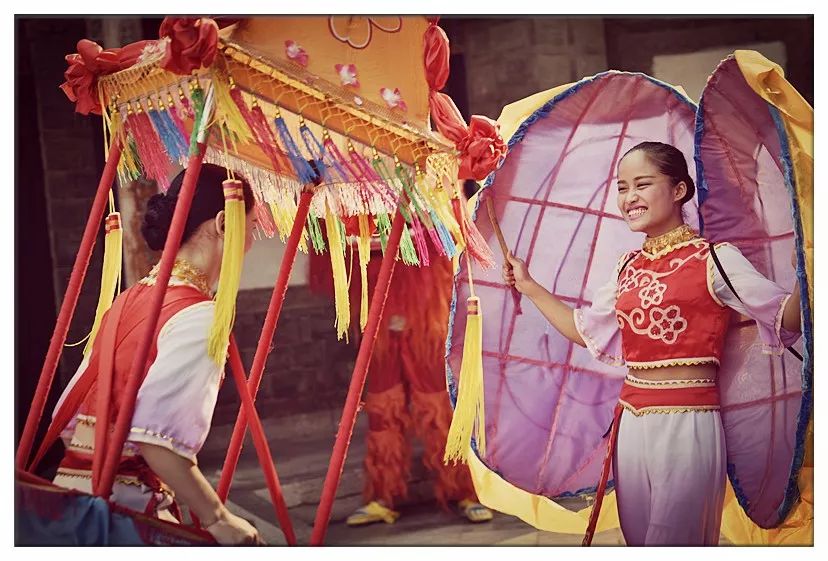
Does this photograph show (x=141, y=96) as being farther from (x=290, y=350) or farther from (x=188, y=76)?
(x=290, y=350)

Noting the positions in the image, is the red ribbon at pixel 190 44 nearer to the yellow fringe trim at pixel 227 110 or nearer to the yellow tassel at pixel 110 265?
the yellow fringe trim at pixel 227 110

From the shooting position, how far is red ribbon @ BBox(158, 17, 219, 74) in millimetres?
2109

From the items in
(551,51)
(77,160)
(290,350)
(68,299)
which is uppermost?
(551,51)

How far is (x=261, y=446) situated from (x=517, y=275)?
909mm

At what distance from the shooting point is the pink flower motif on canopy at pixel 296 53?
2.28 meters

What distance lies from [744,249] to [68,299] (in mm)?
1864

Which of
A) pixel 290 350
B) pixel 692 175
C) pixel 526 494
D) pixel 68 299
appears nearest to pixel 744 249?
pixel 692 175

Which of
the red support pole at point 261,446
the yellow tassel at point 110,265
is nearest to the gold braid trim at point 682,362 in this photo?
the red support pole at point 261,446

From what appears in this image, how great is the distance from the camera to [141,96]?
237 cm

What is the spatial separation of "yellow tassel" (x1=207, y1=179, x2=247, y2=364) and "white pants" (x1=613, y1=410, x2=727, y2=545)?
1105mm

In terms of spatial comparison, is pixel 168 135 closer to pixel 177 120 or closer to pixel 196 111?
pixel 177 120

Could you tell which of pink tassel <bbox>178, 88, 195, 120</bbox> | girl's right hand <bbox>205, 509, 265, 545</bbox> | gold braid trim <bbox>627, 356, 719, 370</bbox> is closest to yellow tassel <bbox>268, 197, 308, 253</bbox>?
pink tassel <bbox>178, 88, 195, 120</bbox>

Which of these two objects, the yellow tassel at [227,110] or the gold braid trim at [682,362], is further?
the gold braid trim at [682,362]

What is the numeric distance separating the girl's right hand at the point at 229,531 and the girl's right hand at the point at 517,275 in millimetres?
1054
